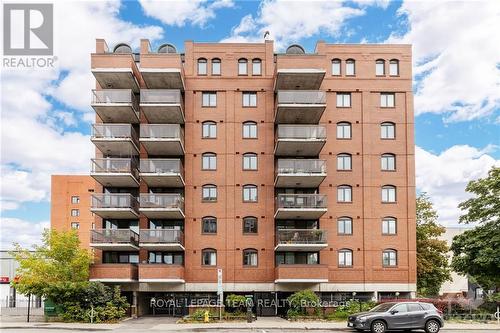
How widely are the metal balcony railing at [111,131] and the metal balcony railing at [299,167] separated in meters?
10.8

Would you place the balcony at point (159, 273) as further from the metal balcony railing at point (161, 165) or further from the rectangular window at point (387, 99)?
the rectangular window at point (387, 99)

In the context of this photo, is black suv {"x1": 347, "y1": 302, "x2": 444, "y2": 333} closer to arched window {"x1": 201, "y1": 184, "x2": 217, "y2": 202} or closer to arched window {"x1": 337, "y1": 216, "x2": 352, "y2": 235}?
arched window {"x1": 337, "y1": 216, "x2": 352, "y2": 235}

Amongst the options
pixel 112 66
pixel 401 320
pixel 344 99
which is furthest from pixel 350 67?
pixel 401 320

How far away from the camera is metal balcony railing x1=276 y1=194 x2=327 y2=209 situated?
40750mm

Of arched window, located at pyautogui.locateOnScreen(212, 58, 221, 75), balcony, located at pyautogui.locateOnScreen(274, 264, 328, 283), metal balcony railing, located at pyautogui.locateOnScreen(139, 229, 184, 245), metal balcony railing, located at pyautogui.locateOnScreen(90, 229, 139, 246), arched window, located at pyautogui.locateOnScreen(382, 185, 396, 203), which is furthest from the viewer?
arched window, located at pyautogui.locateOnScreen(212, 58, 221, 75)

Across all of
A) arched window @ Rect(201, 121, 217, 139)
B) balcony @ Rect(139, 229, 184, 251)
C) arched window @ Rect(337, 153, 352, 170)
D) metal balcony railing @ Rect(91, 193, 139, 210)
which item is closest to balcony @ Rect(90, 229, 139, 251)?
balcony @ Rect(139, 229, 184, 251)

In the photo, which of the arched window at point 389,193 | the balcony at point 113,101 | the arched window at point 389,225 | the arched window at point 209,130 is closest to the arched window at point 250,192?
the arched window at point 209,130

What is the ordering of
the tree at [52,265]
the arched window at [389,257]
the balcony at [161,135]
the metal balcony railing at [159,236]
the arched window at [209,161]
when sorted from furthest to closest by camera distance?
1. the arched window at [209,161]
2. the arched window at [389,257]
3. the balcony at [161,135]
4. the metal balcony railing at [159,236]
5. the tree at [52,265]

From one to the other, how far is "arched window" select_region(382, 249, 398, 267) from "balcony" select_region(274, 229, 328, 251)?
496 centimetres

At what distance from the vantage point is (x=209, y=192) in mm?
43281

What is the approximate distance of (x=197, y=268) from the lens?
4231 cm

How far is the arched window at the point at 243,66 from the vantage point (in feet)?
145

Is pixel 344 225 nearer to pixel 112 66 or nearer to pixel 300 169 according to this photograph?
pixel 300 169

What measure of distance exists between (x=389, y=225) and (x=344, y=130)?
7.62m
